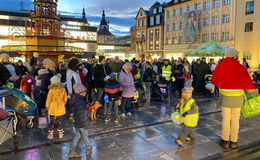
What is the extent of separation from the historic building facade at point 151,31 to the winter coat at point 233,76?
49384 mm

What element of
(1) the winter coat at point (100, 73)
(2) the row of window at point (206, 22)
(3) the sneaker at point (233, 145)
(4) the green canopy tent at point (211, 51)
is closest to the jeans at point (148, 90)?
(1) the winter coat at point (100, 73)

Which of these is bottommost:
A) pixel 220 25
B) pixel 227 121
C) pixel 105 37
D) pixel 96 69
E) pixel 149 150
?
pixel 149 150

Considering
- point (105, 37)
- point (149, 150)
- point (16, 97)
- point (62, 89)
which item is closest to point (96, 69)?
point (62, 89)

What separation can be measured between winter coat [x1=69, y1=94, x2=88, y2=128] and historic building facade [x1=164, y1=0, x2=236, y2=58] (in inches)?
1377

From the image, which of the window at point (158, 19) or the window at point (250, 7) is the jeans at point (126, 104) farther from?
the window at point (158, 19)

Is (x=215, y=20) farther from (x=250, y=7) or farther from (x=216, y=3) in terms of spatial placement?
(x=250, y=7)

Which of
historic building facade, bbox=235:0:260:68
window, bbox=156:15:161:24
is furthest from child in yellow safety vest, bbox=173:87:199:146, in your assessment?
window, bbox=156:15:161:24

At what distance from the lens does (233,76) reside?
16.0ft

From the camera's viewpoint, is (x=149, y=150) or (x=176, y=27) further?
(x=176, y=27)

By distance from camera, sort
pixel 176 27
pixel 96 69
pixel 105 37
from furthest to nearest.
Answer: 1. pixel 105 37
2. pixel 176 27
3. pixel 96 69

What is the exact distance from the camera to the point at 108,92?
688 centimetres

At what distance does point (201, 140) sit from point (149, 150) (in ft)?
5.03

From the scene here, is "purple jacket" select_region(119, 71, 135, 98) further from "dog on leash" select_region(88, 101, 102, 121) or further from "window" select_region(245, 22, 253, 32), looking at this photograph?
"window" select_region(245, 22, 253, 32)

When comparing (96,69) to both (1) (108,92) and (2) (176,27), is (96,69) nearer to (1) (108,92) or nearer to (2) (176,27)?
(1) (108,92)
